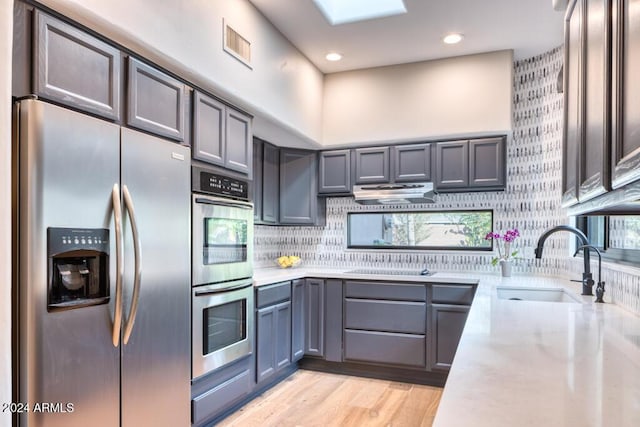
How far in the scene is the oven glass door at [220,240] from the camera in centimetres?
235

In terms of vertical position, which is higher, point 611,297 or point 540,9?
point 540,9

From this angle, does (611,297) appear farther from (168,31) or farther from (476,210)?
(168,31)

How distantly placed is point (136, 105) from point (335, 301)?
7.85ft

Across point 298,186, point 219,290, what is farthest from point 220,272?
point 298,186

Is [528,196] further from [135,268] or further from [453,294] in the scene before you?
[135,268]

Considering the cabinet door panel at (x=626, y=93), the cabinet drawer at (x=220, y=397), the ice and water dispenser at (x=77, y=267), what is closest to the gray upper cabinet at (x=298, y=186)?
the cabinet drawer at (x=220, y=397)

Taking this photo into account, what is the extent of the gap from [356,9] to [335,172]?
1551 mm

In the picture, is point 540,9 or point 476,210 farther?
point 476,210

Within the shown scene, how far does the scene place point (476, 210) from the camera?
13.0ft

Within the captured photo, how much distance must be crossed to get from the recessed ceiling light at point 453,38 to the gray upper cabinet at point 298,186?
1577 mm

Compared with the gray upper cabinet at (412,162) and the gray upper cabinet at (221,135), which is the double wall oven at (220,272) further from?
the gray upper cabinet at (412,162)

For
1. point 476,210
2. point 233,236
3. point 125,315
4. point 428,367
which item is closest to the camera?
point 125,315

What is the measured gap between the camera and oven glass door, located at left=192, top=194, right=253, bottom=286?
7.72ft

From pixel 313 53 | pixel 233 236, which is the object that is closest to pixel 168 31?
Answer: pixel 233 236
